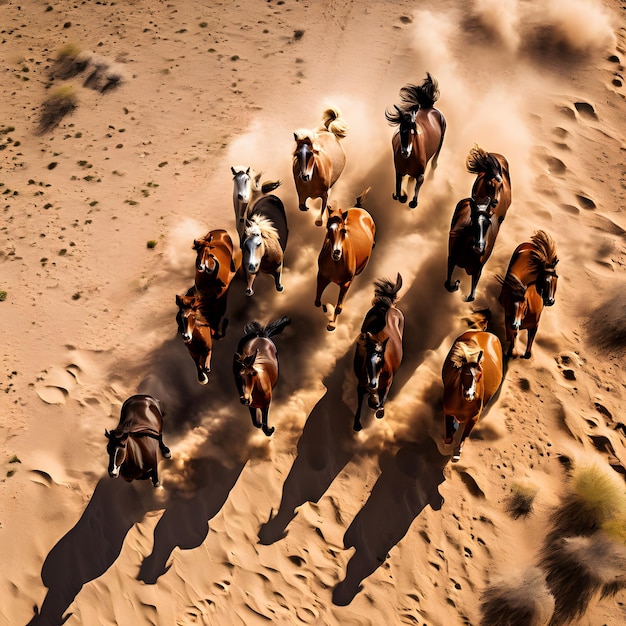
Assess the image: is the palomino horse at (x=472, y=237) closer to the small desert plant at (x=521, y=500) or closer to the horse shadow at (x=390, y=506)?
the horse shadow at (x=390, y=506)

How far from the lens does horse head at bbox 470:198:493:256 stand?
34.9ft

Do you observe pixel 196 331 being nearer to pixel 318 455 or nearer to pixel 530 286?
pixel 318 455

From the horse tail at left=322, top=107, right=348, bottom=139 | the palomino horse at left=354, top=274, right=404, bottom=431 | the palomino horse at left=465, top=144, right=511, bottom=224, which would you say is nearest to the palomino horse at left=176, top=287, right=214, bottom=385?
the palomino horse at left=354, top=274, right=404, bottom=431

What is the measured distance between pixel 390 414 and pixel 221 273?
3541 millimetres

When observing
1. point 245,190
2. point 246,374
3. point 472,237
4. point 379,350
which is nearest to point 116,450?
point 246,374

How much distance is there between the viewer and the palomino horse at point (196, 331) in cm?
1020

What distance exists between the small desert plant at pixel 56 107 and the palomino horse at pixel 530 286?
10.3 m

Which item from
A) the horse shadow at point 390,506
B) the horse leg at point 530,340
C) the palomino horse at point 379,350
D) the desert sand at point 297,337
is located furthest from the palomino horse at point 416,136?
the horse shadow at point 390,506

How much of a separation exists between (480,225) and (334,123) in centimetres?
370

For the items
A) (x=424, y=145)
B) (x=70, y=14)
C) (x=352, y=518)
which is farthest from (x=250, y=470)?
(x=70, y=14)

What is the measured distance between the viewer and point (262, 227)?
36.2 ft

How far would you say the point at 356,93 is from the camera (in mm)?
15094

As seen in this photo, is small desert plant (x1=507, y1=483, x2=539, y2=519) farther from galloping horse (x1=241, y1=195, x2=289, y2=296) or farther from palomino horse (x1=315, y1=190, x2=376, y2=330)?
galloping horse (x1=241, y1=195, x2=289, y2=296)

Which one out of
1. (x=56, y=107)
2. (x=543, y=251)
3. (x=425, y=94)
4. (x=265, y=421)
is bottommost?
(x=265, y=421)
